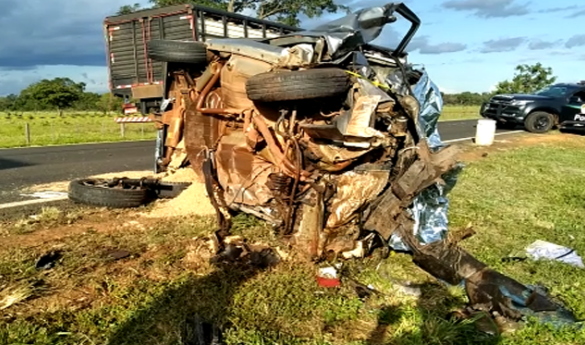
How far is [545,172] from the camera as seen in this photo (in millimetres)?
9609

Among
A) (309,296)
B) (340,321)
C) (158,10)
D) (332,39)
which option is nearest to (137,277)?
(309,296)

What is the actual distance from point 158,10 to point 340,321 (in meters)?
12.0

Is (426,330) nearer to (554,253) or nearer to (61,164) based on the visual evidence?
(554,253)

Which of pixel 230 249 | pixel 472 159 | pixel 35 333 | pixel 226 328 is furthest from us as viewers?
pixel 472 159

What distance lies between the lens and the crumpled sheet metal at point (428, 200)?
14.3ft

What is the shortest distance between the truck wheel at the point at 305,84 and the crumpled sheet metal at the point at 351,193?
0.71 m

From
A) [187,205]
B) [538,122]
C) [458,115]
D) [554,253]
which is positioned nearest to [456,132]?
[538,122]

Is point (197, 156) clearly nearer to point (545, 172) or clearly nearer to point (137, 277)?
point (137, 277)

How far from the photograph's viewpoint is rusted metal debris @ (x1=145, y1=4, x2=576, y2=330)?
153 inches

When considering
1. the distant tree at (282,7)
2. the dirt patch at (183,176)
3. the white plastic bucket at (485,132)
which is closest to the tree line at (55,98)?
the distant tree at (282,7)

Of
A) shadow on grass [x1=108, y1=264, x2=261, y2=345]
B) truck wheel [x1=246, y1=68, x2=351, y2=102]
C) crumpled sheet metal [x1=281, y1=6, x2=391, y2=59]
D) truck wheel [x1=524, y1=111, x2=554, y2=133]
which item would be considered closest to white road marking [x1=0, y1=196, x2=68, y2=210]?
shadow on grass [x1=108, y1=264, x2=261, y2=345]

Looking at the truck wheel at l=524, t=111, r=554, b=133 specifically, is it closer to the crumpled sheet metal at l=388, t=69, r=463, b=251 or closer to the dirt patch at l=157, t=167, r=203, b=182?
the crumpled sheet metal at l=388, t=69, r=463, b=251

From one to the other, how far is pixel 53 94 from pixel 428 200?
73.1 metres

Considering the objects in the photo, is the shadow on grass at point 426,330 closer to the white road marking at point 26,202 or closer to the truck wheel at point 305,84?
the truck wheel at point 305,84
